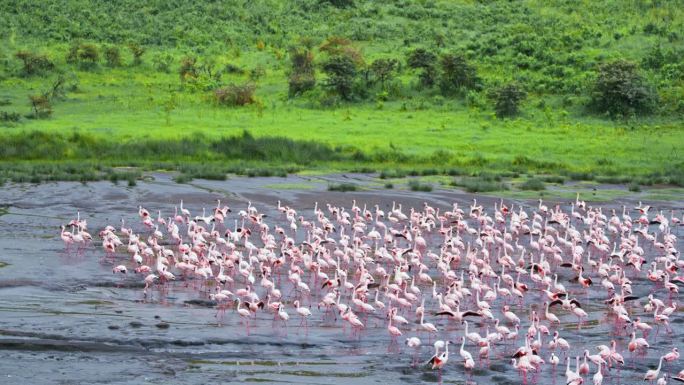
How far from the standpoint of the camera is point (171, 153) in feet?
136

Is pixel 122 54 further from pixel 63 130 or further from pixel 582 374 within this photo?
pixel 582 374

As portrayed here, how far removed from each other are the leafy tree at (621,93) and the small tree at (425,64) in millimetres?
7615

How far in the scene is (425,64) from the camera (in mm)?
53594

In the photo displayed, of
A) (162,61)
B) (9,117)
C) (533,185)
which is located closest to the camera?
(533,185)

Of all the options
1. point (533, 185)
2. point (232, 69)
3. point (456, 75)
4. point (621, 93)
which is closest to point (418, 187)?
point (533, 185)

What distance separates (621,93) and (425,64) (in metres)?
9.50

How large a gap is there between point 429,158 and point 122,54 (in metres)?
23.3

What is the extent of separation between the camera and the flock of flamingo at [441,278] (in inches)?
712

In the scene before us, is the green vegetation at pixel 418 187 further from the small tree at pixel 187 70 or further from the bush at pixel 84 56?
the bush at pixel 84 56

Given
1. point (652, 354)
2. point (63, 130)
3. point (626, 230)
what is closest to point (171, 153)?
point (63, 130)

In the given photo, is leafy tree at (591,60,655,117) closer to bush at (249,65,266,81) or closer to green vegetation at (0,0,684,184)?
green vegetation at (0,0,684,184)

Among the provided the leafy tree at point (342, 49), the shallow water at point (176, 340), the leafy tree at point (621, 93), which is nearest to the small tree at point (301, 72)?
the leafy tree at point (342, 49)

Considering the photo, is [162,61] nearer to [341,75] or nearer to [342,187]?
[341,75]

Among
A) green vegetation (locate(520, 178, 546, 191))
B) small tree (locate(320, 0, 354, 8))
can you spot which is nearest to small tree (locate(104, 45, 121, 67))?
small tree (locate(320, 0, 354, 8))
